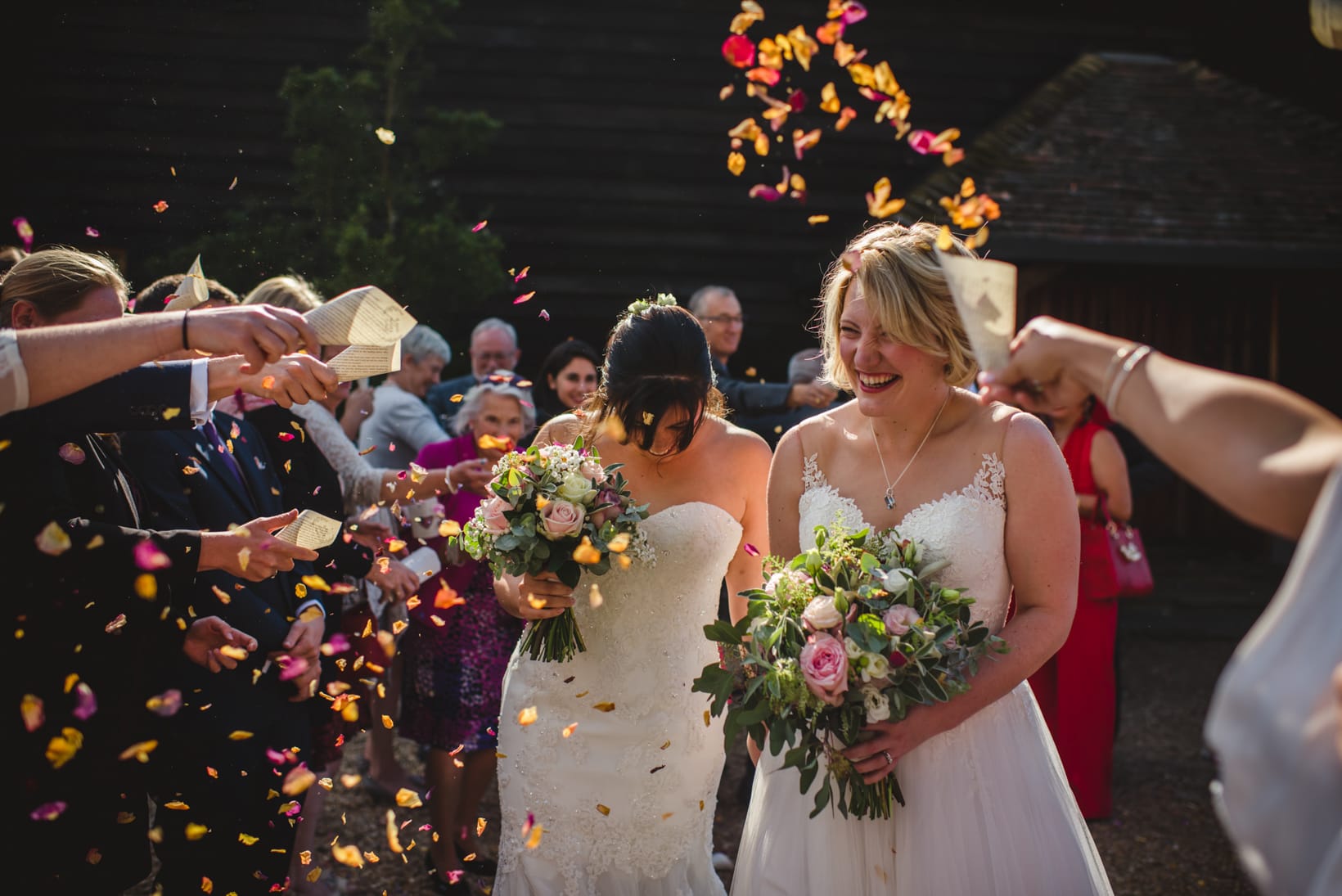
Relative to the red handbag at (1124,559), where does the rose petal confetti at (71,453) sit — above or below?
above

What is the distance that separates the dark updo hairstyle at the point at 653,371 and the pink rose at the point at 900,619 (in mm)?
1082

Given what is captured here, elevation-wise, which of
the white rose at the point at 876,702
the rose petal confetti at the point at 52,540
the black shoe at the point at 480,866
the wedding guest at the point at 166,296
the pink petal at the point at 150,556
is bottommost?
the black shoe at the point at 480,866

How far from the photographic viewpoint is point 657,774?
3.20 metres

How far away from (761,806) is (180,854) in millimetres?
1673

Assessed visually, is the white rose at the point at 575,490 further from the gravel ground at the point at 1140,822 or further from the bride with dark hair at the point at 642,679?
the gravel ground at the point at 1140,822

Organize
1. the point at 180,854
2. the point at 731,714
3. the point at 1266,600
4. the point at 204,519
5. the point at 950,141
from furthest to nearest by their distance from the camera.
→ 1. the point at 950,141
2. the point at 1266,600
3. the point at 204,519
4. the point at 180,854
5. the point at 731,714

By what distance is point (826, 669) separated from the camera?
2314 millimetres

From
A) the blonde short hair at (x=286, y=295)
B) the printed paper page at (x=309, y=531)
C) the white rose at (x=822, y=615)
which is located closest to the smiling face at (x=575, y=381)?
the blonde short hair at (x=286, y=295)

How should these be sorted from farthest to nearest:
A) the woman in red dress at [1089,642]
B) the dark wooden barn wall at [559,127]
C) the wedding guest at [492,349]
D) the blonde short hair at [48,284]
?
the dark wooden barn wall at [559,127], the wedding guest at [492,349], the woman in red dress at [1089,642], the blonde short hair at [48,284]

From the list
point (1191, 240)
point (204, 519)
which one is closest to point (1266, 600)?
point (1191, 240)

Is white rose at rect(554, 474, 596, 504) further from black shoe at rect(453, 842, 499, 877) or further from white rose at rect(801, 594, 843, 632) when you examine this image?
black shoe at rect(453, 842, 499, 877)

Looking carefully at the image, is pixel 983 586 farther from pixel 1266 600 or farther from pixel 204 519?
pixel 1266 600

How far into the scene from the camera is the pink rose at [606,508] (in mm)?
2975

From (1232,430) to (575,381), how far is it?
13.4 feet
